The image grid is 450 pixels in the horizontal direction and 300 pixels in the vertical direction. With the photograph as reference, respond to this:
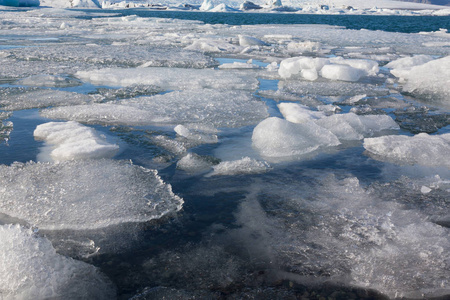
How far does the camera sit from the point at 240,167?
105 inches

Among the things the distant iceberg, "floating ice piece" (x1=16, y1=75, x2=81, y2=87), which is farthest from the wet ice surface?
the distant iceberg

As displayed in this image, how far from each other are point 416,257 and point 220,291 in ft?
3.03

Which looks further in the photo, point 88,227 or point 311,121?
point 311,121

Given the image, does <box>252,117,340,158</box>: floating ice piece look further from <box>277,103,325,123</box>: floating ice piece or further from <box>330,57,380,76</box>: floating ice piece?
<box>330,57,380,76</box>: floating ice piece

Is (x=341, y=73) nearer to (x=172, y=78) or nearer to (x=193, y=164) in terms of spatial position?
(x=172, y=78)

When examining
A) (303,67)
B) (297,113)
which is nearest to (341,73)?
(303,67)

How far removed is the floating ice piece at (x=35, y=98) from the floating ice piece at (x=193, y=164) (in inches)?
83.3

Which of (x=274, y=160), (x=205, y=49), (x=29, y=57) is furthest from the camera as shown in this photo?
(x=205, y=49)

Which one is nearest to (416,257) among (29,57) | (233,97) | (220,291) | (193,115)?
(220,291)

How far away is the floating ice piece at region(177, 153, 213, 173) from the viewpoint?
8.80ft

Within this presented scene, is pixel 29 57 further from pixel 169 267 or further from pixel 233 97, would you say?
pixel 169 267

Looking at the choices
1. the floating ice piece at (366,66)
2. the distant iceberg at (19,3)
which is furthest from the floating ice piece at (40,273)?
the distant iceberg at (19,3)

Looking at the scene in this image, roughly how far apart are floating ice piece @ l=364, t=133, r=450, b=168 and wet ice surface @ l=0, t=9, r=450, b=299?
0.4 inches

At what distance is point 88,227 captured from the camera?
1.91 meters
